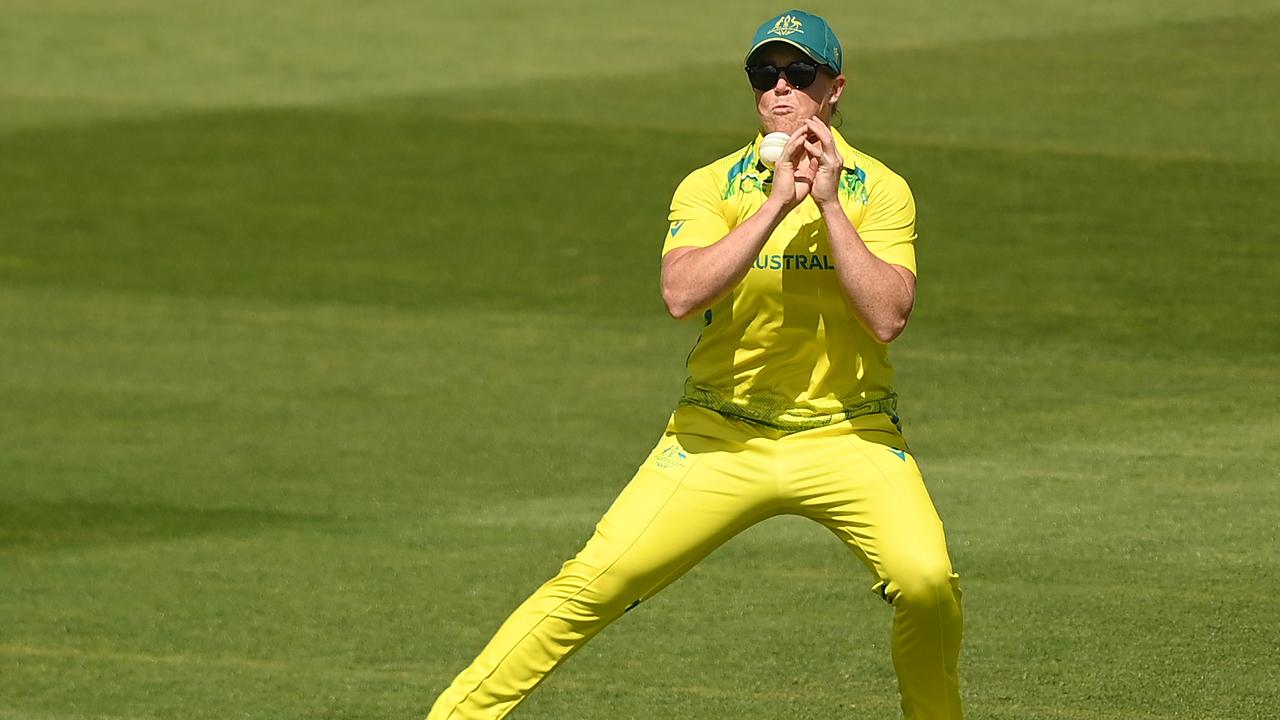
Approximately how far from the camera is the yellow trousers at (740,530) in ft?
19.9

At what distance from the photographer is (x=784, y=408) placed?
626cm

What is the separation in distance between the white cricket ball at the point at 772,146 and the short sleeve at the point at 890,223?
1.20 feet

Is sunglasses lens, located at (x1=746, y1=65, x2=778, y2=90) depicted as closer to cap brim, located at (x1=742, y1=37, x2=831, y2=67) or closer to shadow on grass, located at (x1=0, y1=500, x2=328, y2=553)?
cap brim, located at (x1=742, y1=37, x2=831, y2=67)

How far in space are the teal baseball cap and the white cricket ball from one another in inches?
10.1

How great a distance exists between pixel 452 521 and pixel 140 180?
11.7 meters

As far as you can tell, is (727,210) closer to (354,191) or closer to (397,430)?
(397,430)

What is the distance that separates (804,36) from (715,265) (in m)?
0.76

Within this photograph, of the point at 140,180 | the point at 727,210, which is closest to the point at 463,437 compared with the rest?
the point at 727,210

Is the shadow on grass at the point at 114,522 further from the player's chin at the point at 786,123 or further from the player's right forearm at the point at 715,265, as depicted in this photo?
the player's chin at the point at 786,123

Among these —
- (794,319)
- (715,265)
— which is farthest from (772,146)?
(794,319)

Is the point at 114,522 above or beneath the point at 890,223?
beneath

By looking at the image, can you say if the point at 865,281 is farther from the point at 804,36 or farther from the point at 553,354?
the point at 553,354

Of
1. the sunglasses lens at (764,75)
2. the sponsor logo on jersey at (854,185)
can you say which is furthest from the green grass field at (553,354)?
the sunglasses lens at (764,75)

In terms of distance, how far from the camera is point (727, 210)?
6.39 metres
